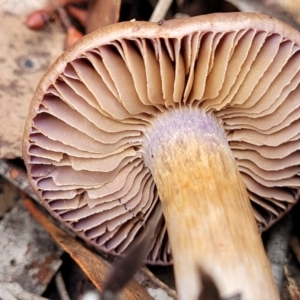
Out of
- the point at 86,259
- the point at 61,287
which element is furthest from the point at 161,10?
the point at 61,287

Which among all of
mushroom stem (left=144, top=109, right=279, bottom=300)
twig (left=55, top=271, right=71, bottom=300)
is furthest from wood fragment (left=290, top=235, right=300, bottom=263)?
twig (left=55, top=271, right=71, bottom=300)

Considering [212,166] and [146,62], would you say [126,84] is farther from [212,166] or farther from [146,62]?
[212,166]

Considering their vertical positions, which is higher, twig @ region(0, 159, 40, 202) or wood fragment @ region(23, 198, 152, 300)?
twig @ region(0, 159, 40, 202)

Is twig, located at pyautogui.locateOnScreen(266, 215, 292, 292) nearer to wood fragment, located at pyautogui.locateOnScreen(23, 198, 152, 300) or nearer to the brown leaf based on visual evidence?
wood fragment, located at pyautogui.locateOnScreen(23, 198, 152, 300)

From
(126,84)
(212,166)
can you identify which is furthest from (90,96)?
(212,166)

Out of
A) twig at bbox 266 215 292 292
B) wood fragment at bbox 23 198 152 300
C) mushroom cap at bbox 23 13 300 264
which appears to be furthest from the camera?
twig at bbox 266 215 292 292

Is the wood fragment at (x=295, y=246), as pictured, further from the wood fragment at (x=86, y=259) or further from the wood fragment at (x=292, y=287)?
the wood fragment at (x=86, y=259)

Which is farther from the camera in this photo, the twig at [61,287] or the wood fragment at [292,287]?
the twig at [61,287]

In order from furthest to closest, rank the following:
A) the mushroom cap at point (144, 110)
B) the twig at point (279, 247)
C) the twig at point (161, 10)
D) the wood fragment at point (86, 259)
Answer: the twig at point (161, 10), the twig at point (279, 247), the wood fragment at point (86, 259), the mushroom cap at point (144, 110)

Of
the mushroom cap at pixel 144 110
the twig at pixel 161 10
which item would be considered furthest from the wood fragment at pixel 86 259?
the twig at pixel 161 10
